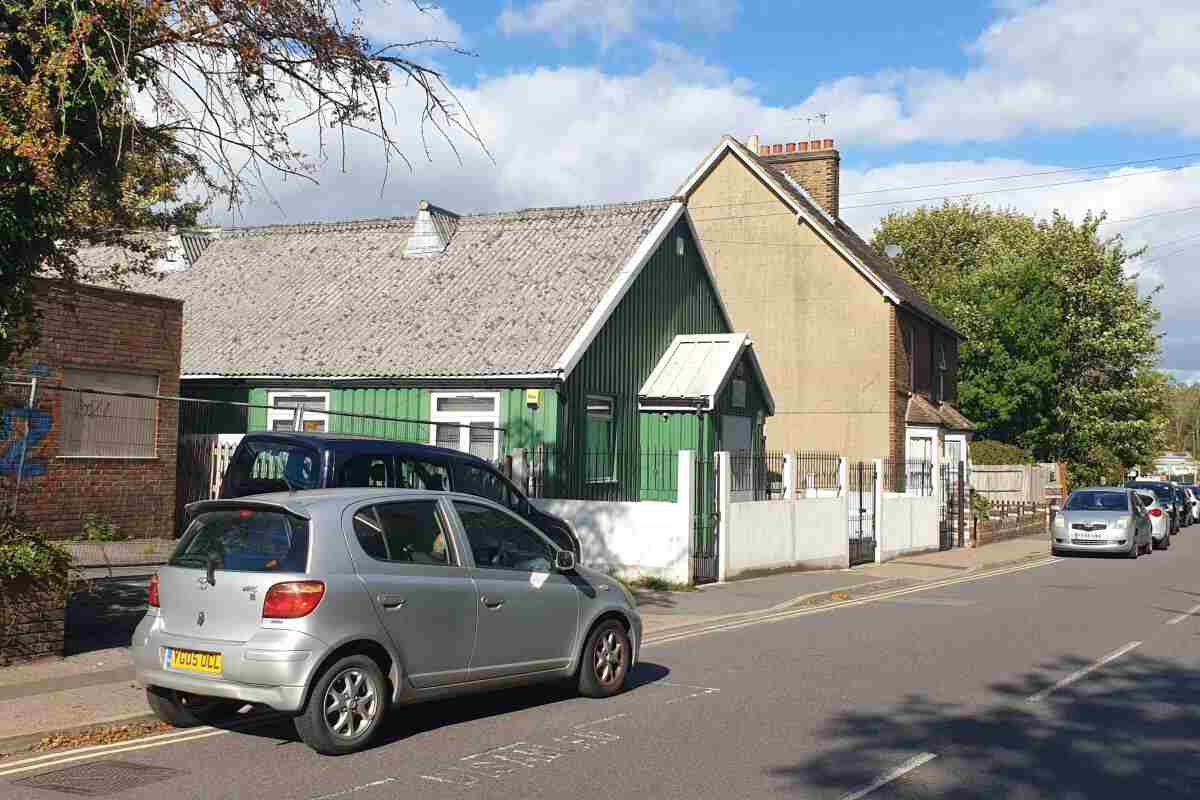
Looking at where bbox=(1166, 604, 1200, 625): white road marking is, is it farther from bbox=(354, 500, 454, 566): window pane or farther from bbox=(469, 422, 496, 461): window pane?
bbox=(469, 422, 496, 461): window pane

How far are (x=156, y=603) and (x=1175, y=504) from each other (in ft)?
127

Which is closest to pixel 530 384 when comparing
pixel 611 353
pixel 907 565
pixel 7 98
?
pixel 611 353

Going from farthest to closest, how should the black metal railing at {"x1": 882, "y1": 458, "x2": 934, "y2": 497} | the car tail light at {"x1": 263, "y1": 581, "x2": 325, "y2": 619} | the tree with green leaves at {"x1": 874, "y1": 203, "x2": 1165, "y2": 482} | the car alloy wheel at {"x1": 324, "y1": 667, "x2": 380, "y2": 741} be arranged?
the tree with green leaves at {"x1": 874, "y1": 203, "x2": 1165, "y2": 482}, the black metal railing at {"x1": 882, "y1": 458, "x2": 934, "y2": 497}, the car alloy wheel at {"x1": 324, "y1": 667, "x2": 380, "y2": 741}, the car tail light at {"x1": 263, "y1": 581, "x2": 325, "y2": 619}

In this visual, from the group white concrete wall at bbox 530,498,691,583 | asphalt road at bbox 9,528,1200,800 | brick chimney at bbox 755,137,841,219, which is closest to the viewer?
asphalt road at bbox 9,528,1200,800

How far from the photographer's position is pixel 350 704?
7.90 meters

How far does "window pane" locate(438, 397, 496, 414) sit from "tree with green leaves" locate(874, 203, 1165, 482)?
29665 mm

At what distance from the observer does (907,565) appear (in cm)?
2414

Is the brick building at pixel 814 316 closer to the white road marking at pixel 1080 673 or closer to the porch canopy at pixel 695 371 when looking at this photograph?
the porch canopy at pixel 695 371

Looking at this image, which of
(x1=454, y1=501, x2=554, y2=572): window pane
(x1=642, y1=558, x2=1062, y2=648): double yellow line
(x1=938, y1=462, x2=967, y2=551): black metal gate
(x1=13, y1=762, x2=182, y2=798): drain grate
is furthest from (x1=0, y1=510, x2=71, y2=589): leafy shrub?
(x1=938, y1=462, x2=967, y2=551): black metal gate

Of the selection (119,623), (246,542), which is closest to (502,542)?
(246,542)

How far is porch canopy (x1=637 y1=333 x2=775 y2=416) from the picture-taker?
23.4m

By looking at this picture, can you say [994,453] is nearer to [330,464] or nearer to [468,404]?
[468,404]

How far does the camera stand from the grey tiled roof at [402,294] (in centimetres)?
2256

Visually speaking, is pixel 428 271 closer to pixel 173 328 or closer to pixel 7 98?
pixel 173 328
